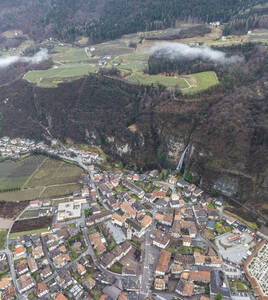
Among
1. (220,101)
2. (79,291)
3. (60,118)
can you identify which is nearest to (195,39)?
(220,101)

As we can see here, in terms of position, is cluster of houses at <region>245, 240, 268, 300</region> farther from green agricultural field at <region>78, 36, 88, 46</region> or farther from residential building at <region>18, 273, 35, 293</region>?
green agricultural field at <region>78, 36, 88, 46</region>

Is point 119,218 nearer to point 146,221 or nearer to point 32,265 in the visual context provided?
point 146,221

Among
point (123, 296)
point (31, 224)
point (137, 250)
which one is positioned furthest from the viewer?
point (31, 224)

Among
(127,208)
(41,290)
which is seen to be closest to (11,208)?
(41,290)

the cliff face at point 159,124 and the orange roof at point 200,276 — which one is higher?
the cliff face at point 159,124

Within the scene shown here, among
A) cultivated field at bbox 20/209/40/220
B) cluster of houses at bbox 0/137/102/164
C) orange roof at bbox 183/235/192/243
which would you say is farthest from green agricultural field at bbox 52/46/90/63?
orange roof at bbox 183/235/192/243

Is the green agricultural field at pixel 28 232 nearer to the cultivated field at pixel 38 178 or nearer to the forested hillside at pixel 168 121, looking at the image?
the cultivated field at pixel 38 178

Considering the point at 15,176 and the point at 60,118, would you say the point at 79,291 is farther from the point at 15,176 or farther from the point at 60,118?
the point at 60,118

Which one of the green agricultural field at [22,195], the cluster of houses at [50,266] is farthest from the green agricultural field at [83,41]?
the cluster of houses at [50,266]
